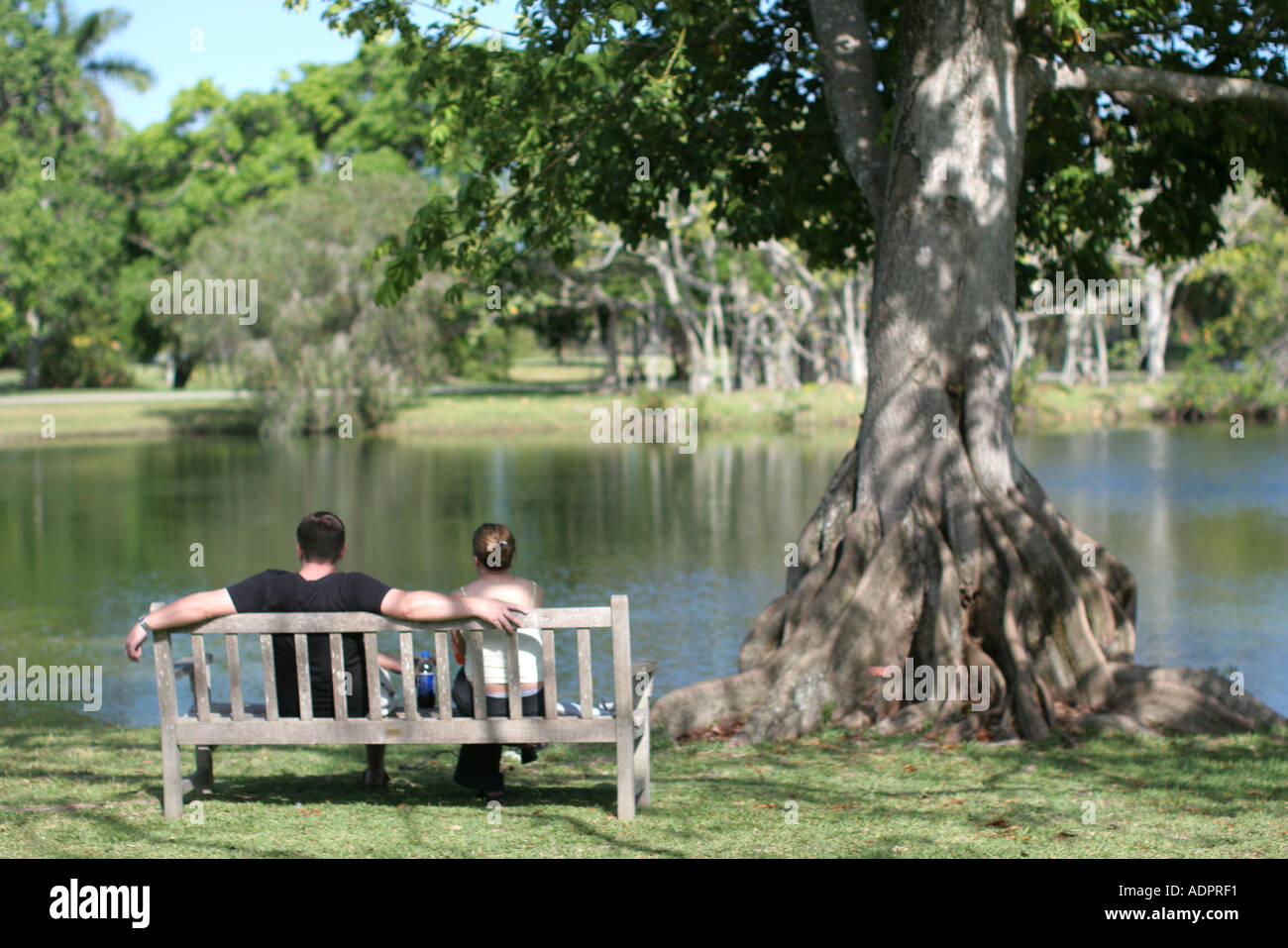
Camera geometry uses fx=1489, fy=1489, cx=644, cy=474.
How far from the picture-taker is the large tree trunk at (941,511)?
990cm

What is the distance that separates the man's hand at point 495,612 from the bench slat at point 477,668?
0.17 metres

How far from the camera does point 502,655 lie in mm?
6988

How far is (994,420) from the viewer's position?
35.3 ft

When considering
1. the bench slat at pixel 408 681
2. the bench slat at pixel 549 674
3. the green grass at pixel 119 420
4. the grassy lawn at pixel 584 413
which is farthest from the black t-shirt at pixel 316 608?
the green grass at pixel 119 420

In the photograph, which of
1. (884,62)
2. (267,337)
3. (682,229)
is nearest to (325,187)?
(267,337)

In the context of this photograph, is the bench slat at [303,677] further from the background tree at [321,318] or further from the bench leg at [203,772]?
the background tree at [321,318]

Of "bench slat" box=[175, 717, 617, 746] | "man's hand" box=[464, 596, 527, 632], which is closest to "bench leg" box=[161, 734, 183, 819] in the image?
"bench slat" box=[175, 717, 617, 746]

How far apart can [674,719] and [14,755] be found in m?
4.08

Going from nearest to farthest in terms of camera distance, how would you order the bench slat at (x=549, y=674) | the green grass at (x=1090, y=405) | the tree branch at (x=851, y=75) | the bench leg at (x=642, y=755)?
the bench slat at (x=549, y=674) → the bench leg at (x=642, y=755) → the tree branch at (x=851, y=75) → the green grass at (x=1090, y=405)

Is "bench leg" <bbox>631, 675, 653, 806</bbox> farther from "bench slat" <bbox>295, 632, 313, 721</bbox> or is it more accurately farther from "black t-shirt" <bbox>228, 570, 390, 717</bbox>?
"bench slat" <bbox>295, 632, 313, 721</bbox>

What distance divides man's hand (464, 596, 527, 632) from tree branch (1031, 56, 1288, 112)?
6.39 m

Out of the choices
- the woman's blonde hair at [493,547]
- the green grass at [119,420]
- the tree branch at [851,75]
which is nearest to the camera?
the woman's blonde hair at [493,547]

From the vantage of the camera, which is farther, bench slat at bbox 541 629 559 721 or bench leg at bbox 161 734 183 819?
bench leg at bbox 161 734 183 819

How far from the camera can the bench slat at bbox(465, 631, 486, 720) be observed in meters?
6.67
